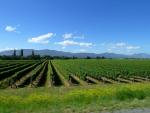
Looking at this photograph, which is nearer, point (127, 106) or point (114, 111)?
point (114, 111)

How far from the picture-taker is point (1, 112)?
9.85 meters

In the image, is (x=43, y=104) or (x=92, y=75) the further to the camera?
(x=92, y=75)

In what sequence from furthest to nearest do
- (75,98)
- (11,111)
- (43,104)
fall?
(75,98) → (43,104) → (11,111)

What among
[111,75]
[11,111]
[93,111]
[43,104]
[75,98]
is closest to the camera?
[93,111]

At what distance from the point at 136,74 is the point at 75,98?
127 ft

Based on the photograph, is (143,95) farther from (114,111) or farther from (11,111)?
(11,111)

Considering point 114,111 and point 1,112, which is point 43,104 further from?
point 114,111

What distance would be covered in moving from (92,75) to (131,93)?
35.7m

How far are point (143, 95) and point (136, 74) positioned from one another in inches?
1486

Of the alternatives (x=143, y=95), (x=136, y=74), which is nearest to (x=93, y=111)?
(x=143, y=95)

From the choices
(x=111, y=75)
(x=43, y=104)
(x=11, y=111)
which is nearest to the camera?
(x=11, y=111)

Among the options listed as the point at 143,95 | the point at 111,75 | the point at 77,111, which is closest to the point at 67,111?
the point at 77,111

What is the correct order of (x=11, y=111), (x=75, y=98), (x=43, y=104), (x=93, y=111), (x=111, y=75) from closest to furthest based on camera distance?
(x=93, y=111)
(x=11, y=111)
(x=43, y=104)
(x=75, y=98)
(x=111, y=75)

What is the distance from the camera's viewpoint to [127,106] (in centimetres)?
1023
